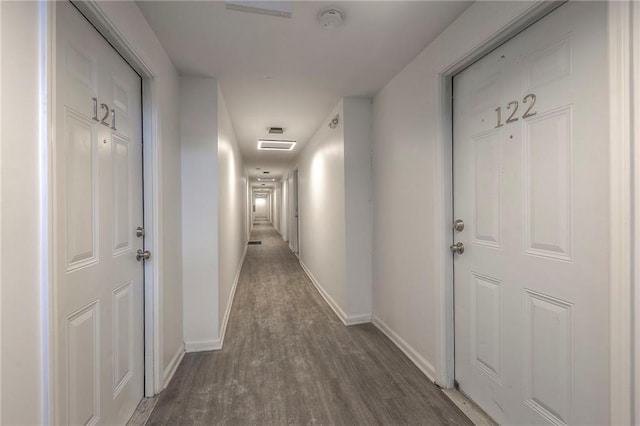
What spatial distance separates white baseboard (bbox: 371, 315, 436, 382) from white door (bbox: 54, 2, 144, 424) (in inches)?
77.2

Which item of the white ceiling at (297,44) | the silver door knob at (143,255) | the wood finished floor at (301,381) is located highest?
the white ceiling at (297,44)

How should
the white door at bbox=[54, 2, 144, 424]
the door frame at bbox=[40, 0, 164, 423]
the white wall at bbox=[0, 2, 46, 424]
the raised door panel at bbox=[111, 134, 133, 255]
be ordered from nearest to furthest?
the white wall at bbox=[0, 2, 46, 424] < the door frame at bbox=[40, 0, 164, 423] < the white door at bbox=[54, 2, 144, 424] < the raised door panel at bbox=[111, 134, 133, 255]

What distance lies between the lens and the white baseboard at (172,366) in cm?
186

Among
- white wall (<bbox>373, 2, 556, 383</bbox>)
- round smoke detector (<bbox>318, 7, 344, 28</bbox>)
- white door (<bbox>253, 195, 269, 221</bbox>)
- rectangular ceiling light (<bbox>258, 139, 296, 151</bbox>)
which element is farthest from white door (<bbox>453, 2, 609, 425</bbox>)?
white door (<bbox>253, 195, 269, 221</bbox>)

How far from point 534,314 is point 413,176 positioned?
3.94 ft

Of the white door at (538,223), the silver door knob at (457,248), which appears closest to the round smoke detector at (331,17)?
the white door at (538,223)

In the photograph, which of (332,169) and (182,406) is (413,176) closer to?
(332,169)

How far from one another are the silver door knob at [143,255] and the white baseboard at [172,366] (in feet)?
2.76

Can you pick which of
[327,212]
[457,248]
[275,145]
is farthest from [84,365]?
[275,145]

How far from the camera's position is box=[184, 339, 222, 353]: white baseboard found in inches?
90.0

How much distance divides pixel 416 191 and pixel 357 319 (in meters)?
1.58

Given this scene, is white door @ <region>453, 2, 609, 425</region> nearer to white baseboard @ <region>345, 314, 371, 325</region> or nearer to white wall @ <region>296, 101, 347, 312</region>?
white baseboard @ <region>345, 314, 371, 325</region>

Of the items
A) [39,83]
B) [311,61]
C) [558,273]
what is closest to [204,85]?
[311,61]

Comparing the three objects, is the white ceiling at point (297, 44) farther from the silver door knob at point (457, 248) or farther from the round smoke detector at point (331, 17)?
the silver door knob at point (457, 248)
